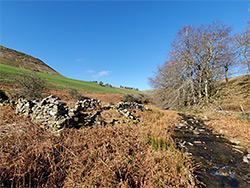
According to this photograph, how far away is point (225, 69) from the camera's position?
36.2 feet

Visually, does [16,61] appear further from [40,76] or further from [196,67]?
[196,67]

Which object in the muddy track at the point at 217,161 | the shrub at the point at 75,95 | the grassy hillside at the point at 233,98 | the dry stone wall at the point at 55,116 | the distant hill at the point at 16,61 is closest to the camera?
the muddy track at the point at 217,161

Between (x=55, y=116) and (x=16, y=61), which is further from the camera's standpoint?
(x=16, y=61)

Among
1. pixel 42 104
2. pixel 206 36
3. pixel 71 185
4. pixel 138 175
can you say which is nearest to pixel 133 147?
pixel 138 175

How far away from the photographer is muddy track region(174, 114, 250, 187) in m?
2.25

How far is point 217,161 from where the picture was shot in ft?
9.55

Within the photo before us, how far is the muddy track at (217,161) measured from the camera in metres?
2.25

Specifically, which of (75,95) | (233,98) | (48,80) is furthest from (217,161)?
(48,80)

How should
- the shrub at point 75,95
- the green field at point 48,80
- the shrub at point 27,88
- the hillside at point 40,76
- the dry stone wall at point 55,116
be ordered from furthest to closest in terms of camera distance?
the hillside at point 40,76
the green field at point 48,80
the shrub at point 75,95
the shrub at point 27,88
the dry stone wall at point 55,116

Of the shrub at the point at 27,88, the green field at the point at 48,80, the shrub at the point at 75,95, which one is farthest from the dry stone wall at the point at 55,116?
the shrub at the point at 75,95

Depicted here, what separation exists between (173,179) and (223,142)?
12.1ft

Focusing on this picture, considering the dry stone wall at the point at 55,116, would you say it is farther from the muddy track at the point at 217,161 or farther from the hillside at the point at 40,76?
the hillside at the point at 40,76

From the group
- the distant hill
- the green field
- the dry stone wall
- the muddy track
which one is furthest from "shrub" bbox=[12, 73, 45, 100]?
the distant hill

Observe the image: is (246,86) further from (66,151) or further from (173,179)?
(66,151)
